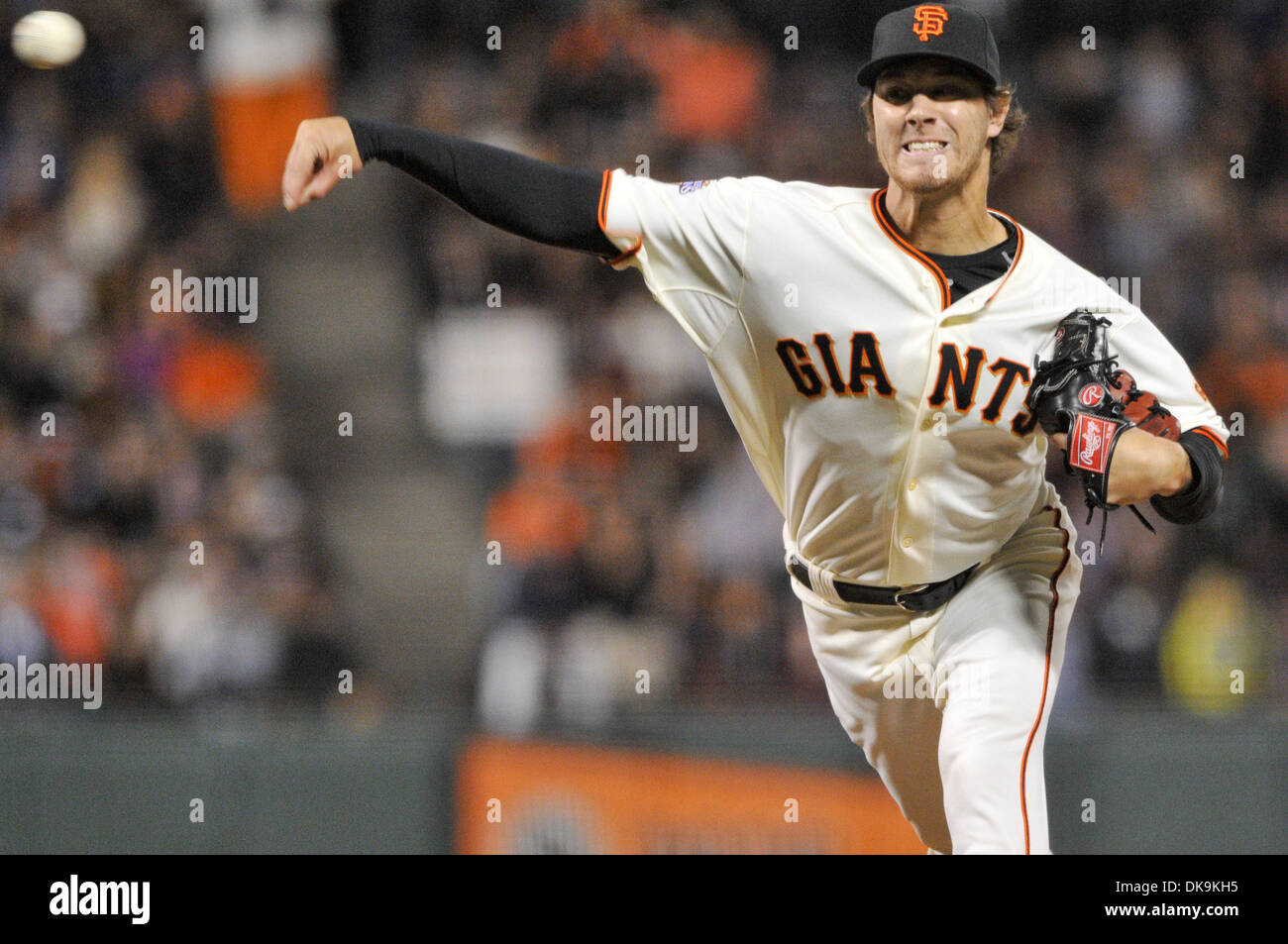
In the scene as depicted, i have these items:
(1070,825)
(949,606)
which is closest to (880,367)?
(949,606)

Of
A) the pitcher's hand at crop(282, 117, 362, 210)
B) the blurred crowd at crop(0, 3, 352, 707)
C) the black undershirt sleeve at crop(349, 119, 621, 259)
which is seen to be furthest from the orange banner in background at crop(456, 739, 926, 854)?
the pitcher's hand at crop(282, 117, 362, 210)

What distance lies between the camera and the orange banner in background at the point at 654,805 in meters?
5.57

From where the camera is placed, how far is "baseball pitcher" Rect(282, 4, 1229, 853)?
10.1ft

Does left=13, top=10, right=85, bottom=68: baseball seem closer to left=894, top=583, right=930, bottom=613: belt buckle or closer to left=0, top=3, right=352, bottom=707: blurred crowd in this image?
left=0, top=3, right=352, bottom=707: blurred crowd

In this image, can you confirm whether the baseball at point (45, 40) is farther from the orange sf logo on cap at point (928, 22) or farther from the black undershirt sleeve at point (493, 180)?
the orange sf logo on cap at point (928, 22)

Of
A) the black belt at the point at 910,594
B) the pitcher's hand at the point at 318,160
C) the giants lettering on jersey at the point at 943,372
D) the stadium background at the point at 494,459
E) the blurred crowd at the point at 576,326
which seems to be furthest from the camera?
the blurred crowd at the point at 576,326

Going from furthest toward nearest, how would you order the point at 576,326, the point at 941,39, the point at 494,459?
1. the point at 576,326
2. the point at 494,459
3. the point at 941,39

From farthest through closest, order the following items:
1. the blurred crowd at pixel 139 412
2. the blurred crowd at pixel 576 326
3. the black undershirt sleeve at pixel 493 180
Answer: the blurred crowd at pixel 139 412, the blurred crowd at pixel 576 326, the black undershirt sleeve at pixel 493 180

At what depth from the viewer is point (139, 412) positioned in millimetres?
7082

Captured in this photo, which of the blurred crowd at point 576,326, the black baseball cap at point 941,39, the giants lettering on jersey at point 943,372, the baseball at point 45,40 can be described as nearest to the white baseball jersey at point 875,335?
the giants lettering on jersey at point 943,372

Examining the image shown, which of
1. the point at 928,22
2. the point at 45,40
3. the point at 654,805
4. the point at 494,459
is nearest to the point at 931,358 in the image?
the point at 928,22

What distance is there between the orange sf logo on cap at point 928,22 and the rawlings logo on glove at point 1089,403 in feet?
2.02

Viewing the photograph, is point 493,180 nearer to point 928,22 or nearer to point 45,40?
point 928,22

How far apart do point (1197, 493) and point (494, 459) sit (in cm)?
429
